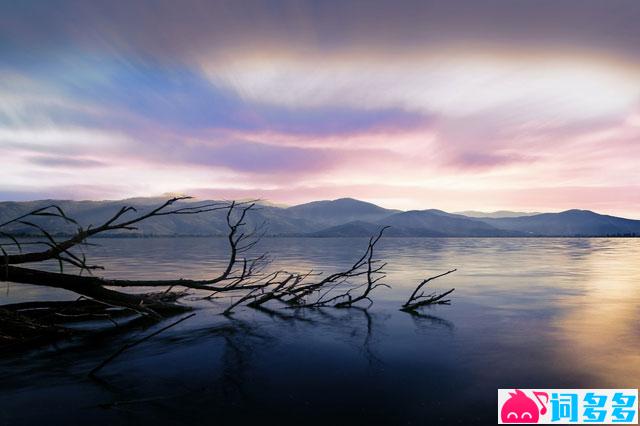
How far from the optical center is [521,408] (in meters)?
8.29

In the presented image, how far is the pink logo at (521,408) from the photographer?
25.5ft

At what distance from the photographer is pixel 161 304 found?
14609 millimetres

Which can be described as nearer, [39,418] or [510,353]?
[39,418]

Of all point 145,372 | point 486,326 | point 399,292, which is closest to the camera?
point 145,372

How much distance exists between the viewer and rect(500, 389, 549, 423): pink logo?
25.5 ft

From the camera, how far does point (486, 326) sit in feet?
51.1

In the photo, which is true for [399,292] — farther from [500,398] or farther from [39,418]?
[39,418]

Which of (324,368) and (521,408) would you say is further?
(324,368)

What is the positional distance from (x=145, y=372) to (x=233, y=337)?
379 centimetres

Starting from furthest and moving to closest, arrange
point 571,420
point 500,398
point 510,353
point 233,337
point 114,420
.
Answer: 1. point 233,337
2. point 510,353
3. point 500,398
4. point 571,420
5. point 114,420

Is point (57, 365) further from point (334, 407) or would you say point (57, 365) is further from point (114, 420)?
point (334, 407)

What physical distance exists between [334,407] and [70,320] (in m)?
11.6

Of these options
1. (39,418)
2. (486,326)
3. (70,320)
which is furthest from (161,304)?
(486,326)

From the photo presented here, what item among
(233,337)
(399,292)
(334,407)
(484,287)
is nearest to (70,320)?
(233,337)
